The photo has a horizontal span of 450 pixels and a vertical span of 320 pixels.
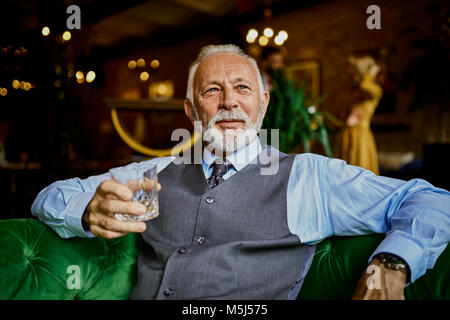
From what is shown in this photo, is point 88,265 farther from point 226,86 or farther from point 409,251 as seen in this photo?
point 409,251

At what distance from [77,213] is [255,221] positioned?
57cm

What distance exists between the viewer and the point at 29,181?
355cm

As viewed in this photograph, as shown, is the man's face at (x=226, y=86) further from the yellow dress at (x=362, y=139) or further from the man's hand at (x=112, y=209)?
the yellow dress at (x=362, y=139)

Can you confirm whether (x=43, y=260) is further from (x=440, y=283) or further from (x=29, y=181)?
(x=29, y=181)

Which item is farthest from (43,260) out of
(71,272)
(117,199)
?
(117,199)

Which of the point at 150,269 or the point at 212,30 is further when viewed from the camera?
the point at 212,30

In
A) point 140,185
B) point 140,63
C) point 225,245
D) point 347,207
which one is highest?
point 140,63

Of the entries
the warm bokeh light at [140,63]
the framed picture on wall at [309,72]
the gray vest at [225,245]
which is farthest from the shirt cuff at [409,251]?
the warm bokeh light at [140,63]

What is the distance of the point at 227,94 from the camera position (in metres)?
1.46

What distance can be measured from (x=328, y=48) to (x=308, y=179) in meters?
5.94

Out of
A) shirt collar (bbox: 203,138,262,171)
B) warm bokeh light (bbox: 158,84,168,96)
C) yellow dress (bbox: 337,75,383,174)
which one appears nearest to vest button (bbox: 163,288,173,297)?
shirt collar (bbox: 203,138,262,171)

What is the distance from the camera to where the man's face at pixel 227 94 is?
1.42 metres

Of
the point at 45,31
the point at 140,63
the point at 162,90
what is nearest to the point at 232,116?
the point at 45,31

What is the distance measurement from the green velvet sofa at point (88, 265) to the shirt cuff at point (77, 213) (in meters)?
0.07
